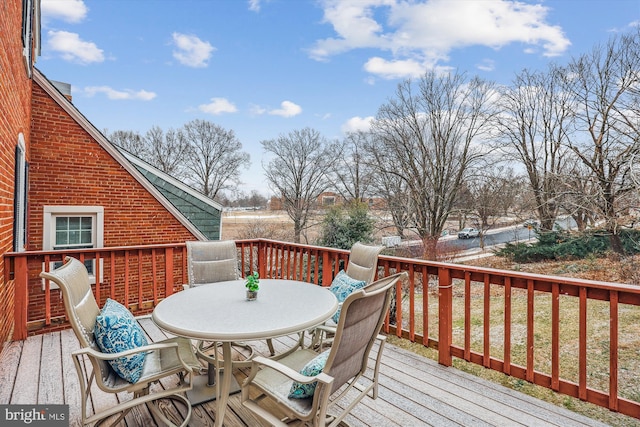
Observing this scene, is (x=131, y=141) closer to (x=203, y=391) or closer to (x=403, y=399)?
(x=203, y=391)

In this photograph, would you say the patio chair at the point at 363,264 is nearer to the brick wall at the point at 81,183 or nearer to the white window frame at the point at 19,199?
the white window frame at the point at 19,199

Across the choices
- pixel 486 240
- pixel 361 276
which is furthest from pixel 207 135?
pixel 361 276

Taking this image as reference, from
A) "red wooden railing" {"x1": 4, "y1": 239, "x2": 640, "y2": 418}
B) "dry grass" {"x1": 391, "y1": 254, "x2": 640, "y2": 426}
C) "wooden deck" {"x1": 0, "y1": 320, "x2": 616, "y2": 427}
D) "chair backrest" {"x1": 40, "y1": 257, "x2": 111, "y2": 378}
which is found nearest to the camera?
"chair backrest" {"x1": 40, "y1": 257, "x2": 111, "y2": 378}

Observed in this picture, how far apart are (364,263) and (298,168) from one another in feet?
54.3

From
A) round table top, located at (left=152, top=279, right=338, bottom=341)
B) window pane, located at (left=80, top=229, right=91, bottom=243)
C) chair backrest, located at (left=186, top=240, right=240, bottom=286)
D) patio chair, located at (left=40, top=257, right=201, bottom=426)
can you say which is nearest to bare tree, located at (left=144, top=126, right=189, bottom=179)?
window pane, located at (left=80, top=229, right=91, bottom=243)

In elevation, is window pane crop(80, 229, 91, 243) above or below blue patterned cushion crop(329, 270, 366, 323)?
above

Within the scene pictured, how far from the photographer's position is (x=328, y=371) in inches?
62.0

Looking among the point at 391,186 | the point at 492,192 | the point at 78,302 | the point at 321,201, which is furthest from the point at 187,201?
the point at 492,192

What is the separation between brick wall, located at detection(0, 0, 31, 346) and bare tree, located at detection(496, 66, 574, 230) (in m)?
13.2

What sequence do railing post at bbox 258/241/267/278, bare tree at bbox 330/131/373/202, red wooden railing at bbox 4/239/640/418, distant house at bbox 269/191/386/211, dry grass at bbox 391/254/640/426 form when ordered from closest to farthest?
red wooden railing at bbox 4/239/640/418
dry grass at bbox 391/254/640/426
railing post at bbox 258/241/267/278
bare tree at bbox 330/131/373/202
distant house at bbox 269/191/386/211

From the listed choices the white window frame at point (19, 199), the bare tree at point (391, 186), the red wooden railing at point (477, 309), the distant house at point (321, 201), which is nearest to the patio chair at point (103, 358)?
the red wooden railing at point (477, 309)

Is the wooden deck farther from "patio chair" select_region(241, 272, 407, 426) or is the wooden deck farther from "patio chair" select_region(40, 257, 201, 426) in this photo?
"patio chair" select_region(241, 272, 407, 426)

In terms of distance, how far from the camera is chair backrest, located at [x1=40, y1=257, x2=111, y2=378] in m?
1.78

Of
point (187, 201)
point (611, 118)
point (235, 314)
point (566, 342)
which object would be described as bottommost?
point (566, 342)
